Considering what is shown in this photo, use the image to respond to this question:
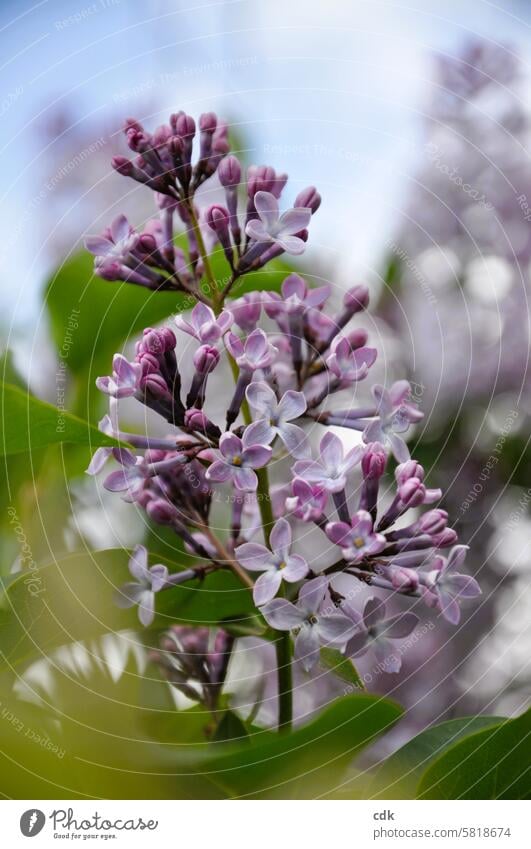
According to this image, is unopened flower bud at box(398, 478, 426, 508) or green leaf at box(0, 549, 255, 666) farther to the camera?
green leaf at box(0, 549, 255, 666)

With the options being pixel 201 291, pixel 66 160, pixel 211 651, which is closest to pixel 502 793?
pixel 211 651

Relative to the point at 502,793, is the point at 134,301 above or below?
above

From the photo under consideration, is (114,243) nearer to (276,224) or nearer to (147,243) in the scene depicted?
(147,243)

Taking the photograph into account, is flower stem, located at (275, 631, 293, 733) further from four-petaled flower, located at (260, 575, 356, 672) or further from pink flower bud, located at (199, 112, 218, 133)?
pink flower bud, located at (199, 112, 218, 133)

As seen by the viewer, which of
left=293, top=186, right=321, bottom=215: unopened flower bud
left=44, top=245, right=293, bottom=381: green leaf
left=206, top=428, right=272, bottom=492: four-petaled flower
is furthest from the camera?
left=44, top=245, right=293, bottom=381: green leaf

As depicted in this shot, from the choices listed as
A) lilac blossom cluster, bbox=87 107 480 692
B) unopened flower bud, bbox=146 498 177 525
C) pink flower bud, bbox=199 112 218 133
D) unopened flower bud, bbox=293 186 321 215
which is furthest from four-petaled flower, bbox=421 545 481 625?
pink flower bud, bbox=199 112 218 133
